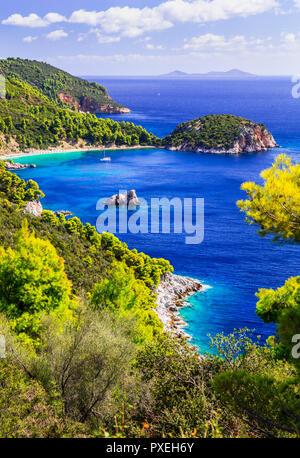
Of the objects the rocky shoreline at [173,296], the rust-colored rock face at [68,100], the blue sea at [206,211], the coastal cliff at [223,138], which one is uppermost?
the rust-colored rock face at [68,100]

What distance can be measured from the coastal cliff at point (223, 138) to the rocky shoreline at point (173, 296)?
8896 centimetres

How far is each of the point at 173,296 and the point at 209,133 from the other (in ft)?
332

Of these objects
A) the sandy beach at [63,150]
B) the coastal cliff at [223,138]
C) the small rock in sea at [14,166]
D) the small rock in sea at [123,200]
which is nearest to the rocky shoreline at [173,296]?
the small rock in sea at [123,200]

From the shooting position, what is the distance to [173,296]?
39.7 m

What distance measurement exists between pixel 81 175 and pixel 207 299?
6123cm

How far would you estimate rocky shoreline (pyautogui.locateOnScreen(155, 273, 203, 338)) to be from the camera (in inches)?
1364

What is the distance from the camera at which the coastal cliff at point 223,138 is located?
12612cm

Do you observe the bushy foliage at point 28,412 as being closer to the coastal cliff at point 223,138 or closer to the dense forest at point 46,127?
the dense forest at point 46,127

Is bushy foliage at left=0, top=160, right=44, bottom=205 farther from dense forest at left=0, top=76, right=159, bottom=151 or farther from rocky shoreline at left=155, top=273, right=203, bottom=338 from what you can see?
dense forest at left=0, top=76, right=159, bottom=151

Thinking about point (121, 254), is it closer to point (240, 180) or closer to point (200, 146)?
point (240, 180)

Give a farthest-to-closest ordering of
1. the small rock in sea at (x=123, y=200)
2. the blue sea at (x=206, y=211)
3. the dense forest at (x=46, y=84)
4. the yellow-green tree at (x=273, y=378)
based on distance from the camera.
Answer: the dense forest at (x=46, y=84) < the small rock in sea at (x=123, y=200) < the blue sea at (x=206, y=211) < the yellow-green tree at (x=273, y=378)

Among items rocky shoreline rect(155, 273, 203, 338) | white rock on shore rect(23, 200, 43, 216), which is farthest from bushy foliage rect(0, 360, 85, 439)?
white rock on shore rect(23, 200, 43, 216)

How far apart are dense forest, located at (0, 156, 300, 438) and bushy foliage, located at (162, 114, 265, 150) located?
4512 inches

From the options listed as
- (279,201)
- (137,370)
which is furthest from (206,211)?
(279,201)
